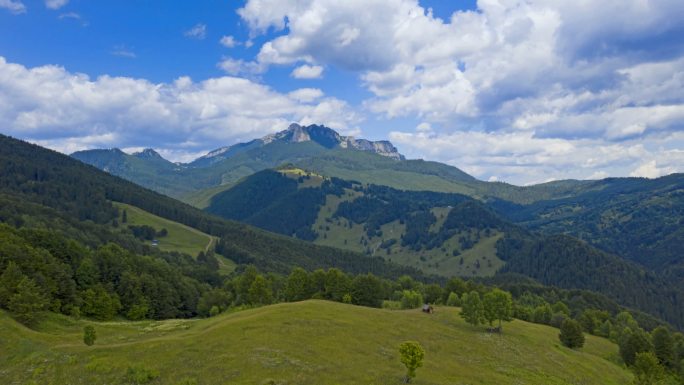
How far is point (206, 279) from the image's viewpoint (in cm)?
19275

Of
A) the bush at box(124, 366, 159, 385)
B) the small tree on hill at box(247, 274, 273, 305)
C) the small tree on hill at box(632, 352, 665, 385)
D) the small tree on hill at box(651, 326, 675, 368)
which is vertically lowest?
the small tree on hill at box(651, 326, 675, 368)

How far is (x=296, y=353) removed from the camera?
5684 centimetres

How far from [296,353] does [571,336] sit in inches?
3023

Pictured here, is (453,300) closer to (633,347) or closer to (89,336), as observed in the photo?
(633,347)

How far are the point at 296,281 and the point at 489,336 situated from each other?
2212 inches

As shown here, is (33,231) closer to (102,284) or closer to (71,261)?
(71,261)

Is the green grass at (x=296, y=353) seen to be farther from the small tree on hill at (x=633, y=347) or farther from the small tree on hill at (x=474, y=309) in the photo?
the small tree on hill at (x=633, y=347)

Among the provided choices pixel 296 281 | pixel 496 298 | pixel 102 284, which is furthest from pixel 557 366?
pixel 102 284

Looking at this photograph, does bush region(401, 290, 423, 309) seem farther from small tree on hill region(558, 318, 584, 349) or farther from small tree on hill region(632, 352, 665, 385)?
small tree on hill region(632, 352, 665, 385)

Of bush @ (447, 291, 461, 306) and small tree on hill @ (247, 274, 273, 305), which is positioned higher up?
small tree on hill @ (247, 274, 273, 305)

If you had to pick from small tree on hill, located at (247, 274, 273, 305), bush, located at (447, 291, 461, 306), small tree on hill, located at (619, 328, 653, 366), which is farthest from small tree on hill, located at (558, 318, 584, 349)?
small tree on hill, located at (247, 274, 273, 305)

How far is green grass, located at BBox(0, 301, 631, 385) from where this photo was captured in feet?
170

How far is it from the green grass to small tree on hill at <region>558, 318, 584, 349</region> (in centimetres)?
933

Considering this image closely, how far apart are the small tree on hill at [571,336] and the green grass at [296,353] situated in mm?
9326
